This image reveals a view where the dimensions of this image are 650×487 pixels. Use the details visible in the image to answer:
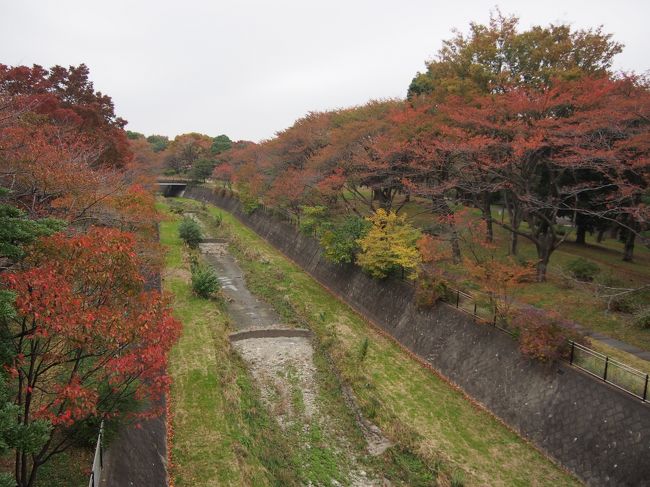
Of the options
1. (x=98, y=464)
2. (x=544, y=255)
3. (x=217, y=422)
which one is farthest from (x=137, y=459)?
(x=544, y=255)

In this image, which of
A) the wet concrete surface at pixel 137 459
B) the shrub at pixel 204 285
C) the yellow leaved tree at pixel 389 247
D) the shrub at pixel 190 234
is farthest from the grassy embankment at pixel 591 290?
the shrub at pixel 190 234

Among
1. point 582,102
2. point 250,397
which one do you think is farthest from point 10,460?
point 582,102

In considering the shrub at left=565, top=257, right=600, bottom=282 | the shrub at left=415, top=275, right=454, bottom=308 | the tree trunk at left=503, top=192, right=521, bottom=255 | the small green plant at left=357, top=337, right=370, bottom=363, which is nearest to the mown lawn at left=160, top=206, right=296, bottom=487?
the small green plant at left=357, top=337, right=370, bottom=363

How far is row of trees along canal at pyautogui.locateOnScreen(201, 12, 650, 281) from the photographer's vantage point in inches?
747

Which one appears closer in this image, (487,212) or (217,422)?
(217,422)

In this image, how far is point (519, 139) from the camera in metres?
20.3

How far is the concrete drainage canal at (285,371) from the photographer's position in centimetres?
1437

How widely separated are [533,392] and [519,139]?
38.3 feet

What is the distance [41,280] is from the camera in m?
7.95

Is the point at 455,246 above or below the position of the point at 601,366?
above

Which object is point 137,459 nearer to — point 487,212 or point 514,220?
point 514,220

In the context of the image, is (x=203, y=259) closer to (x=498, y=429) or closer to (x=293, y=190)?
(x=293, y=190)

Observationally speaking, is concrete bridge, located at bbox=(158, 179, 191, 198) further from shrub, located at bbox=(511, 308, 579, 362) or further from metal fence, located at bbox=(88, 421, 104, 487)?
metal fence, located at bbox=(88, 421, 104, 487)

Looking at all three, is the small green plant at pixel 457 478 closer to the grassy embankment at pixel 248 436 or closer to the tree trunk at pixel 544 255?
the grassy embankment at pixel 248 436
